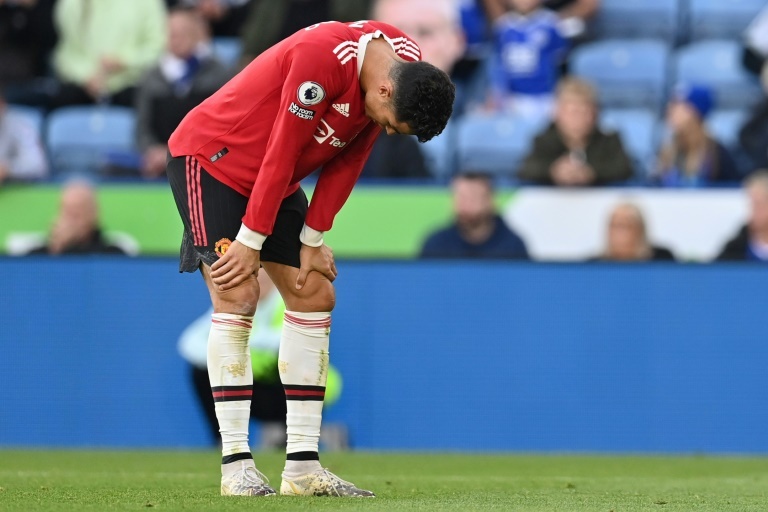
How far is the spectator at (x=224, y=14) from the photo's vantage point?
12.2 metres

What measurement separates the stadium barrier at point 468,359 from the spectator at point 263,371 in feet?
0.29

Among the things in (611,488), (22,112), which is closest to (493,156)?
(22,112)

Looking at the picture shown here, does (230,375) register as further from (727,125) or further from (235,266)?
(727,125)

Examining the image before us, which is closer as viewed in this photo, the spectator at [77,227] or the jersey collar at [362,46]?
the jersey collar at [362,46]

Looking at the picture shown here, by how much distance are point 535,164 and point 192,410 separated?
3225 mm

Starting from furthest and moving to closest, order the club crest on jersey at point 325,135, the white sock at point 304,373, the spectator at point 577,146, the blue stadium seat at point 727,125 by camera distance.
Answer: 1. the blue stadium seat at point 727,125
2. the spectator at point 577,146
3. the white sock at point 304,373
4. the club crest on jersey at point 325,135

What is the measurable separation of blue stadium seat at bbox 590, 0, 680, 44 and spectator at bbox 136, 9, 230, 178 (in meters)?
3.56

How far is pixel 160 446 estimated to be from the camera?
9.07m

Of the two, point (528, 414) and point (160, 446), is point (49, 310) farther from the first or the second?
point (528, 414)

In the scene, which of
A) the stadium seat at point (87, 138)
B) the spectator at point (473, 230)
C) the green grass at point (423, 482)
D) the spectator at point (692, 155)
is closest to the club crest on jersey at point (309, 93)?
the green grass at point (423, 482)

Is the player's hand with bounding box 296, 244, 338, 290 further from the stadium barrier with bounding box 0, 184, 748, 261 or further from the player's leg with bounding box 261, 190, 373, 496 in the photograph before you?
the stadium barrier with bounding box 0, 184, 748, 261

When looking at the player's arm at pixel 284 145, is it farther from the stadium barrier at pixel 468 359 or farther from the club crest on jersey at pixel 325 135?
the stadium barrier at pixel 468 359

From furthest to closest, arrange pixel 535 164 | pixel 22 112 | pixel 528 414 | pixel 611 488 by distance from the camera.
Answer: pixel 22 112, pixel 535 164, pixel 528 414, pixel 611 488

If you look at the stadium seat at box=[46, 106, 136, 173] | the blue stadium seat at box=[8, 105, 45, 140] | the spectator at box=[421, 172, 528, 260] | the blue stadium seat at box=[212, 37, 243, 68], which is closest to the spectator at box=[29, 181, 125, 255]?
the stadium seat at box=[46, 106, 136, 173]
